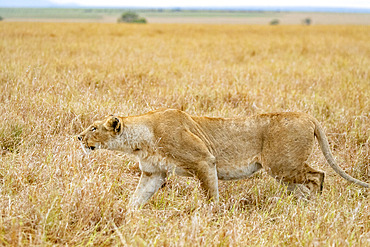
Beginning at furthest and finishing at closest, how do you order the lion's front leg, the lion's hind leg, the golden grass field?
the lion's hind leg
the lion's front leg
the golden grass field

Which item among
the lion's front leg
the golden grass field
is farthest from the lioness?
the golden grass field

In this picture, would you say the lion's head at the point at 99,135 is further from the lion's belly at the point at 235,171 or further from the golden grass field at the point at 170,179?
the lion's belly at the point at 235,171

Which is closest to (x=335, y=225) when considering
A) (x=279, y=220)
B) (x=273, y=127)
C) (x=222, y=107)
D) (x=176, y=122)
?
(x=279, y=220)

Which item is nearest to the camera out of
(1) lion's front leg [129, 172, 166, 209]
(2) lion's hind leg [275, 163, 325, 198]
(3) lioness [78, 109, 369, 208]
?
(3) lioness [78, 109, 369, 208]

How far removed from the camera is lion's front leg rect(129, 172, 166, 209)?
399 centimetres

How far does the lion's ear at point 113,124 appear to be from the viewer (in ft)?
12.7

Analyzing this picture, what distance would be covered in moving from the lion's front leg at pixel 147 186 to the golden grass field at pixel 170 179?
86 mm

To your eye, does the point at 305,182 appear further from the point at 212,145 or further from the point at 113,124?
the point at 113,124

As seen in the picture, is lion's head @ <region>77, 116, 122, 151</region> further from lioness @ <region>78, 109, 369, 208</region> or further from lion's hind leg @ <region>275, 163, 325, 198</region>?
lion's hind leg @ <region>275, 163, 325, 198</region>

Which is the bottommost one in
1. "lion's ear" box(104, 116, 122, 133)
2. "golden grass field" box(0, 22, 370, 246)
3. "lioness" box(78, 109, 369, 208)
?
"golden grass field" box(0, 22, 370, 246)

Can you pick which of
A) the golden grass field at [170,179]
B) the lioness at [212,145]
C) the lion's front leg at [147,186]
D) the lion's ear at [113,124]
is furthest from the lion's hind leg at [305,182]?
the lion's ear at [113,124]

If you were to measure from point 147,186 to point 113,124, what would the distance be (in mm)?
631

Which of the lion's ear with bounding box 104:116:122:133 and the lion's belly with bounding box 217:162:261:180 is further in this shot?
the lion's belly with bounding box 217:162:261:180

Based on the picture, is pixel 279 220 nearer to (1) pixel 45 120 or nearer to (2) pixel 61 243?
(2) pixel 61 243
